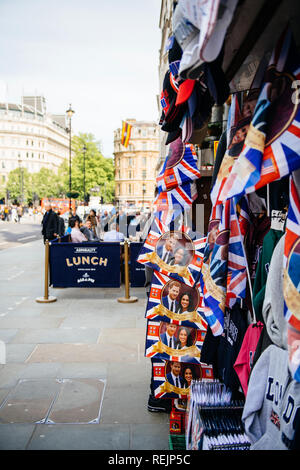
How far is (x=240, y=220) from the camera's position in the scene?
2.25m

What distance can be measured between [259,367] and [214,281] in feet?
1.88

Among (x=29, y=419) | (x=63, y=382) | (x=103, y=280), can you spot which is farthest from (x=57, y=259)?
(x=29, y=419)

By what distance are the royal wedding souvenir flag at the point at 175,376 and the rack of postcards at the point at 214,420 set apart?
745 millimetres

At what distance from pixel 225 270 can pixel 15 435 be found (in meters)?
2.41

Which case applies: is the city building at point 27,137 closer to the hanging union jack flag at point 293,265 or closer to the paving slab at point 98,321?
the paving slab at point 98,321

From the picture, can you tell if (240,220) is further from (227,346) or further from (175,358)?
(175,358)

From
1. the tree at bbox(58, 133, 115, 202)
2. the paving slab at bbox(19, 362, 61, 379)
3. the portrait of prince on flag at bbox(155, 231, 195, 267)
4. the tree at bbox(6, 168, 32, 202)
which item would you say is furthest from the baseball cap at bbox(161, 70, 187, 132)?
the tree at bbox(6, 168, 32, 202)

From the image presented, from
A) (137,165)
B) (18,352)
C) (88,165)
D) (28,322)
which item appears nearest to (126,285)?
(28,322)

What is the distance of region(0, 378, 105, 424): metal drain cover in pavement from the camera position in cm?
363

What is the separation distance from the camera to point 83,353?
531cm

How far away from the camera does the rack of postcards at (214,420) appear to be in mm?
2141

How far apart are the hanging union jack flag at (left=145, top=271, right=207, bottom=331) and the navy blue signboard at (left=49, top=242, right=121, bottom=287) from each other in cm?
459

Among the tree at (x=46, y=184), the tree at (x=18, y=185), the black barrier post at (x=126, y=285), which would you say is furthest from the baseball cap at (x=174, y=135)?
the tree at (x=46, y=184)
